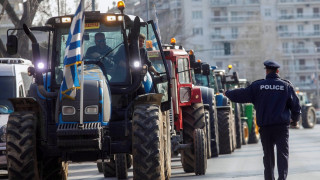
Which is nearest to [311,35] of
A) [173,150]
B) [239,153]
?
[239,153]

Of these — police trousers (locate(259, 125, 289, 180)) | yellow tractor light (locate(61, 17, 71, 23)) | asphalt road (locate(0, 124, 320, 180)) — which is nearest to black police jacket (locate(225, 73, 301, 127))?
police trousers (locate(259, 125, 289, 180))

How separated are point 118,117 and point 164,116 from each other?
1.49 meters

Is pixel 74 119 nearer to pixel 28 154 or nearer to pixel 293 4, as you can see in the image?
pixel 28 154

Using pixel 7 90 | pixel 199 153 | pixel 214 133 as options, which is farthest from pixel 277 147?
pixel 214 133

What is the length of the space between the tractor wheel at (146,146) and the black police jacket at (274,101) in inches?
54.2

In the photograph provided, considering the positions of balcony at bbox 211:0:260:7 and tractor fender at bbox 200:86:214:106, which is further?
balcony at bbox 211:0:260:7

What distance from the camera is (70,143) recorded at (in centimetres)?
1270

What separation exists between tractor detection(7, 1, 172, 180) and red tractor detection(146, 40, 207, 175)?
3.35 metres

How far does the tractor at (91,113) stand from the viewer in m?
12.8

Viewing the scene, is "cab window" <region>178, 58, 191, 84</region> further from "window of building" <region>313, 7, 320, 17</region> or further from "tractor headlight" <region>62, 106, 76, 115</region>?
"window of building" <region>313, 7, 320, 17</region>

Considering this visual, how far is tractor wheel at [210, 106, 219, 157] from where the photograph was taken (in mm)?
24125

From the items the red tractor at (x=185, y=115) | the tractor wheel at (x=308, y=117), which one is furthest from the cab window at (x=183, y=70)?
the tractor wheel at (x=308, y=117)

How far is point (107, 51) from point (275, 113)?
2.71m

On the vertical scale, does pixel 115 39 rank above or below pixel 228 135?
above
